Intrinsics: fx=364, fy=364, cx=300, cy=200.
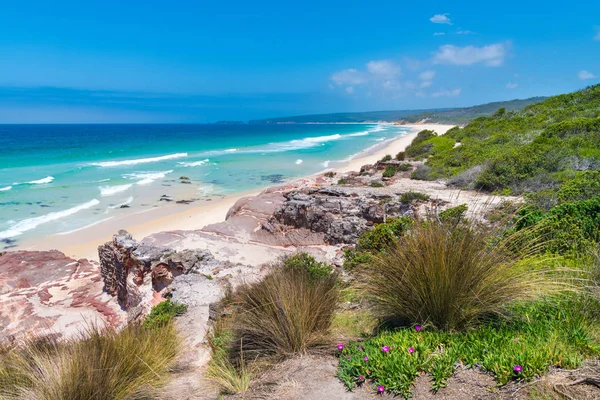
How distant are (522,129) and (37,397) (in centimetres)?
2454

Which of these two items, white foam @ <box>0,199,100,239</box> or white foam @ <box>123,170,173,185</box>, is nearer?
white foam @ <box>0,199,100,239</box>

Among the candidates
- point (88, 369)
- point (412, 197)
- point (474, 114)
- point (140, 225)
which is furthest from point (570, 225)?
point (474, 114)

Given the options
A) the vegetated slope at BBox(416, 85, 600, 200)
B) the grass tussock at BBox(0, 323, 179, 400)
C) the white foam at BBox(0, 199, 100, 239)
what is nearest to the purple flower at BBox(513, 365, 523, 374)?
the grass tussock at BBox(0, 323, 179, 400)

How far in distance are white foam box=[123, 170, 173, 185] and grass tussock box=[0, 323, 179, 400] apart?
2678 cm

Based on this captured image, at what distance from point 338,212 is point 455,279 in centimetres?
923

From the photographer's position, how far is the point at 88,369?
2.95 m

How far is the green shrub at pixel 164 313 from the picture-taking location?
530 centimetres

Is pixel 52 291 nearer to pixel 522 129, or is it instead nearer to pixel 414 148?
pixel 522 129

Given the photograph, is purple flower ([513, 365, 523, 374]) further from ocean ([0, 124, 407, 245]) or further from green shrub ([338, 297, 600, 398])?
ocean ([0, 124, 407, 245])

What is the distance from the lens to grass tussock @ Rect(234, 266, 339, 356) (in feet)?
11.4

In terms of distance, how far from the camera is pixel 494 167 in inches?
538

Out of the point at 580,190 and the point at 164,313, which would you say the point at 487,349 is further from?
the point at 580,190

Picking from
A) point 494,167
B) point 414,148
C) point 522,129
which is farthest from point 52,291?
point 414,148

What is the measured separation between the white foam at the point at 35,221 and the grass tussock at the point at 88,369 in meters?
16.0
